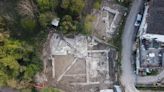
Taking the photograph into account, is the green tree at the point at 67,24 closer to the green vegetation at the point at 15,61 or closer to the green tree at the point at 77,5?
the green tree at the point at 77,5

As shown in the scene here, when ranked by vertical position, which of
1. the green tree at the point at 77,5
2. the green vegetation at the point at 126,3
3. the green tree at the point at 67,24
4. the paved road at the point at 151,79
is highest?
the green vegetation at the point at 126,3

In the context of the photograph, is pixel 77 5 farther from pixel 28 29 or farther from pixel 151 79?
pixel 151 79

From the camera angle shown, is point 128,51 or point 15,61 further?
point 128,51

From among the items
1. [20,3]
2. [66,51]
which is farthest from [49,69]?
[20,3]

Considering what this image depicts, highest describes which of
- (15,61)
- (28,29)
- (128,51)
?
(28,29)

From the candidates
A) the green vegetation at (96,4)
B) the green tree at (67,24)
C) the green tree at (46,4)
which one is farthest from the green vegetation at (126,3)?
the green tree at (46,4)

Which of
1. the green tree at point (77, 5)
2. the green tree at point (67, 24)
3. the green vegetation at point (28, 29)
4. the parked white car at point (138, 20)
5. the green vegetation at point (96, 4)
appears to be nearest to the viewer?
the green tree at point (77, 5)

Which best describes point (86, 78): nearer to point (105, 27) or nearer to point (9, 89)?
point (105, 27)

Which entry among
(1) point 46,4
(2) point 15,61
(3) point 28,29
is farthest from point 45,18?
(2) point 15,61
